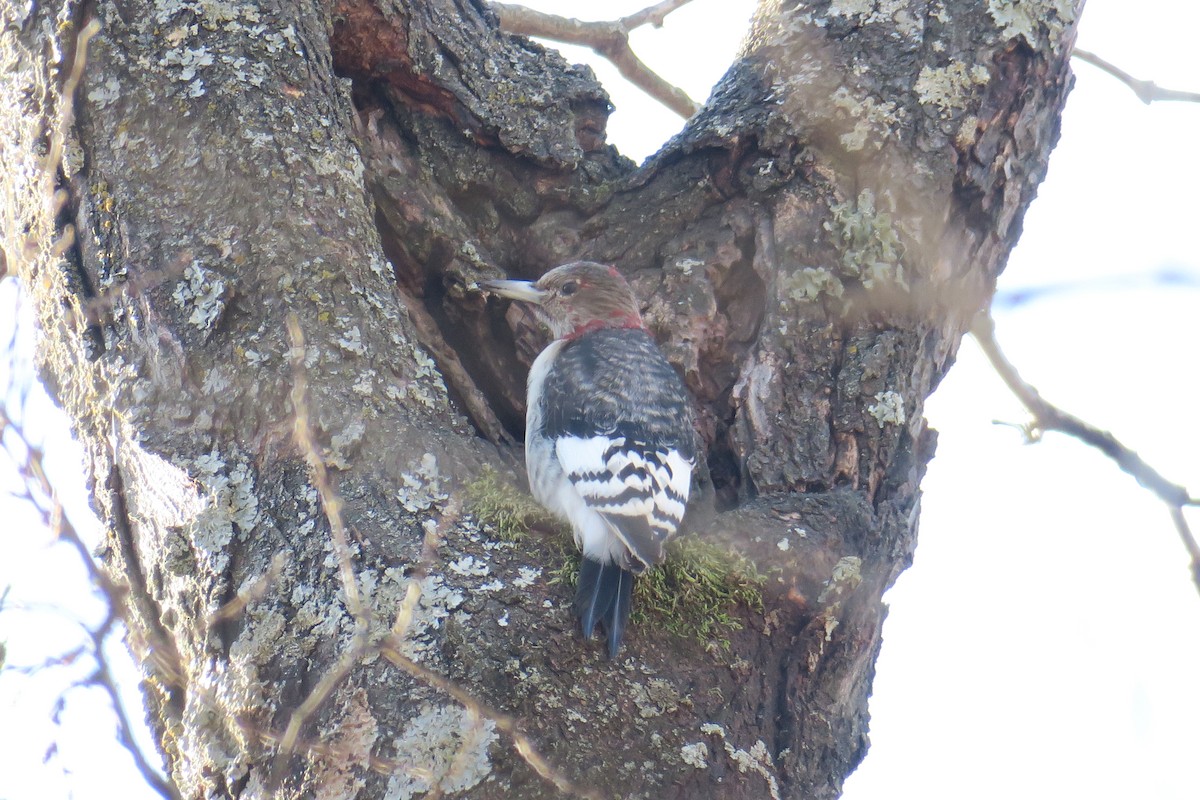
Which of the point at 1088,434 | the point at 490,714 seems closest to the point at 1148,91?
the point at 1088,434

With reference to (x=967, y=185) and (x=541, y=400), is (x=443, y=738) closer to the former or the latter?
(x=541, y=400)

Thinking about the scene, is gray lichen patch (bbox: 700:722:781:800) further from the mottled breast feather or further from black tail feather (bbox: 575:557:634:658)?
the mottled breast feather

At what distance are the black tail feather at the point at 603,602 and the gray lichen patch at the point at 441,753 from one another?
1.28ft

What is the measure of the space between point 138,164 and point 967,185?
101 inches

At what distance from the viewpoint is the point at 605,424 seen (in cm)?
418

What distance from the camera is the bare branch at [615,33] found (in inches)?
224

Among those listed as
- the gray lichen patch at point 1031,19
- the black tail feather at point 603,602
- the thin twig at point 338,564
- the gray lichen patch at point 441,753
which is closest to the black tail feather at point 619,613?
the black tail feather at point 603,602

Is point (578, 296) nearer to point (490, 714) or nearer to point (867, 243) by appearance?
point (867, 243)

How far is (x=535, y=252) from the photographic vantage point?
14.0ft

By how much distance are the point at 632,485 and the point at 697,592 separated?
27.5 inches

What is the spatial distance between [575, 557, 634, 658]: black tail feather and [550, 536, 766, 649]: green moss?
0.04 m

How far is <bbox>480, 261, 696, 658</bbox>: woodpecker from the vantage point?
10.8 ft

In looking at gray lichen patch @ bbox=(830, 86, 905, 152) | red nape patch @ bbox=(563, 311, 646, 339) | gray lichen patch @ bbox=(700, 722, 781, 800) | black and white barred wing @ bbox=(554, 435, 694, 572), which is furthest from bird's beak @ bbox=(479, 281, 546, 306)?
gray lichen patch @ bbox=(700, 722, 781, 800)

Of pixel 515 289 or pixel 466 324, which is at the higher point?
pixel 515 289
